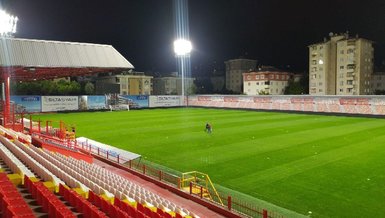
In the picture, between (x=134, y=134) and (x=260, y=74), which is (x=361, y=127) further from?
(x=260, y=74)

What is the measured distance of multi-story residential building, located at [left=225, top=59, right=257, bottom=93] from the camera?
425 ft

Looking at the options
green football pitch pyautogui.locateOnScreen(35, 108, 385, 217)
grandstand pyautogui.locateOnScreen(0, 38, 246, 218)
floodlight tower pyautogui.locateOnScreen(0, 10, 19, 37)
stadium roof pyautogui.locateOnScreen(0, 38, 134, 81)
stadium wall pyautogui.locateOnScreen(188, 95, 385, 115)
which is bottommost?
green football pitch pyautogui.locateOnScreen(35, 108, 385, 217)

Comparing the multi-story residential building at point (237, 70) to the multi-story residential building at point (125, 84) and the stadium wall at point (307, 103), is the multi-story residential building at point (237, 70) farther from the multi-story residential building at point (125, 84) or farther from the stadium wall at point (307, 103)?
the stadium wall at point (307, 103)

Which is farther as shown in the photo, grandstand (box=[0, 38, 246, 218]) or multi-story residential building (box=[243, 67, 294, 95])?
multi-story residential building (box=[243, 67, 294, 95])

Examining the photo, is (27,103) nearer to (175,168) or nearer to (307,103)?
(307,103)

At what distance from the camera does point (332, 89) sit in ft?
302

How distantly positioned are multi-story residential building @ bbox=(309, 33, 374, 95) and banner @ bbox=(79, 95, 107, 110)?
58.1 meters

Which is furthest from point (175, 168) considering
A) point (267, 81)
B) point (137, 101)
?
point (267, 81)

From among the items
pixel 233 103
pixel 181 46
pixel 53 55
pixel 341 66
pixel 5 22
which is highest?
pixel 181 46

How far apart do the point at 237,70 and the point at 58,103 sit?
8394 centimetres

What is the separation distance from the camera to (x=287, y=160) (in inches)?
735

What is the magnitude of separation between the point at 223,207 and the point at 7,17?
26.1 metres

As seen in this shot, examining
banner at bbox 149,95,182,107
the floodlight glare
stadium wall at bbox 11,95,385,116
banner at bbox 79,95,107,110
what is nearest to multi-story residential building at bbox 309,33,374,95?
stadium wall at bbox 11,95,385,116

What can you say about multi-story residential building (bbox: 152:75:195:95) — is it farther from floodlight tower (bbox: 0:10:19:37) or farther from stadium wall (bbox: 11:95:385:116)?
floodlight tower (bbox: 0:10:19:37)
